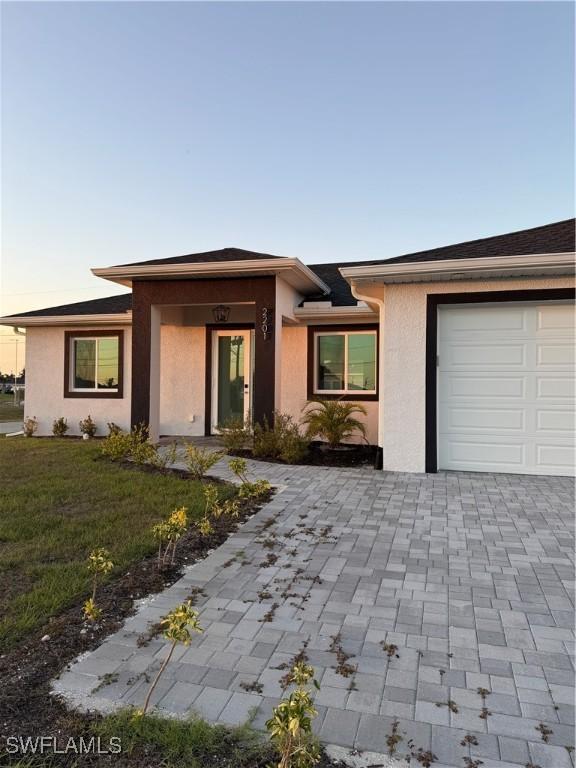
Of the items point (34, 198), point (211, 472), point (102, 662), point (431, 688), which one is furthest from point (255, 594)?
point (34, 198)

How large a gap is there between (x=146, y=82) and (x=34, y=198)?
14.9 feet

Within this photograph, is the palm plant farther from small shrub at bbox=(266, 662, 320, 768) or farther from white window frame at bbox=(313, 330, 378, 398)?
small shrub at bbox=(266, 662, 320, 768)

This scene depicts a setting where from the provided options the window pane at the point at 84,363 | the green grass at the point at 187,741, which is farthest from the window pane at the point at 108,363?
the green grass at the point at 187,741

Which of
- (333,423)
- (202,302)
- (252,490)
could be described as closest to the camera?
(252,490)

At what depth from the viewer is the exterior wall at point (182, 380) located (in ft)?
36.7

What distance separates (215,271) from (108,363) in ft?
15.5

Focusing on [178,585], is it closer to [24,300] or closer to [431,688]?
[431,688]

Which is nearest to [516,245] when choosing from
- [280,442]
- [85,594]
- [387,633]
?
[280,442]

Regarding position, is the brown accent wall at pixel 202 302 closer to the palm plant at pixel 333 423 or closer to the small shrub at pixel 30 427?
the palm plant at pixel 333 423

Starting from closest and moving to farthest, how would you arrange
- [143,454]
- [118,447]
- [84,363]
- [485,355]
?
[485,355] → [143,454] → [118,447] → [84,363]

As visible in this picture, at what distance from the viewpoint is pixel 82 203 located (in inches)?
509

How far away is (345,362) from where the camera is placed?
1034cm

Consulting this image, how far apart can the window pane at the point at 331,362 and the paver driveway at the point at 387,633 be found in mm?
5620

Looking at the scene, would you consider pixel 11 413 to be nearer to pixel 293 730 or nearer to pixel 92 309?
pixel 92 309
